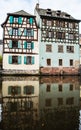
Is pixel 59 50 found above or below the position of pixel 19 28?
below

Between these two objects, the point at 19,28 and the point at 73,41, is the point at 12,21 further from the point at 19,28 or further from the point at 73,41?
the point at 73,41

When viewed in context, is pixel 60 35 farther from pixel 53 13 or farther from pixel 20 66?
pixel 20 66

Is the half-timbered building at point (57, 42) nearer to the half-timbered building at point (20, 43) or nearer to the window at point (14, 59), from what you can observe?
the half-timbered building at point (20, 43)

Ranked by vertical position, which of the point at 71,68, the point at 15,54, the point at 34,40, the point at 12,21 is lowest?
the point at 71,68

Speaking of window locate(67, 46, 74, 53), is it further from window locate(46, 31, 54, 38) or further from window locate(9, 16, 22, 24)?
window locate(9, 16, 22, 24)

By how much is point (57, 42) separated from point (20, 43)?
24.9 ft

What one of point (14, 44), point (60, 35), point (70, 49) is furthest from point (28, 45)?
point (70, 49)

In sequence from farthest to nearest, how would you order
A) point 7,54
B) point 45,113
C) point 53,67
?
point 53,67 → point 7,54 → point 45,113

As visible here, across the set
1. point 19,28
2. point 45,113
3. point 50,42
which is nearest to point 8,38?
point 19,28

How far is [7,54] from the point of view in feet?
131

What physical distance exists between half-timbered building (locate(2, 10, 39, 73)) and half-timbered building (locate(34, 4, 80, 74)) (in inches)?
54.5

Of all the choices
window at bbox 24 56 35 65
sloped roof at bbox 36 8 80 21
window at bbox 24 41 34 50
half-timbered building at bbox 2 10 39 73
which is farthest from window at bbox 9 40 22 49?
sloped roof at bbox 36 8 80 21

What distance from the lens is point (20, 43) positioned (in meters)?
40.9

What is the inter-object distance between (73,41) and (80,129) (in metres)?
38.4
